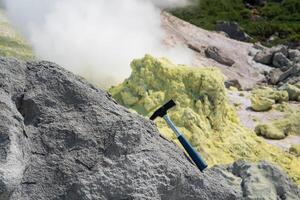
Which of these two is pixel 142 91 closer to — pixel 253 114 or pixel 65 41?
pixel 253 114

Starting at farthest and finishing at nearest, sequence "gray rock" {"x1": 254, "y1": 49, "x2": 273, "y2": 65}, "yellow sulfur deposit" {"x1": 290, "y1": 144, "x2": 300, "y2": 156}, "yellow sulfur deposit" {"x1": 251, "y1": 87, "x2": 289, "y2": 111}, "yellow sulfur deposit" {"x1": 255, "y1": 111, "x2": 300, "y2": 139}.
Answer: "gray rock" {"x1": 254, "y1": 49, "x2": 273, "y2": 65} → "yellow sulfur deposit" {"x1": 251, "y1": 87, "x2": 289, "y2": 111} → "yellow sulfur deposit" {"x1": 255, "y1": 111, "x2": 300, "y2": 139} → "yellow sulfur deposit" {"x1": 290, "y1": 144, "x2": 300, "y2": 156}

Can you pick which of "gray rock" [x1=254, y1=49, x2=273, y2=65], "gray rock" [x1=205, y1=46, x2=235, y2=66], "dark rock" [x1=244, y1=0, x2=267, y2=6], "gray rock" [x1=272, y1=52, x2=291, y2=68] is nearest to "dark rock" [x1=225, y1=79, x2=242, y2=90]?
"gray rock" [x1=205, y1=46, x2=235, y2=66]

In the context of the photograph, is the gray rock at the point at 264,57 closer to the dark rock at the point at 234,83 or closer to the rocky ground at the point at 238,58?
the rocky ground at the point at 238,58

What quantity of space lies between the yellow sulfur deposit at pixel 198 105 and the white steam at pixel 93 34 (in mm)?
5123

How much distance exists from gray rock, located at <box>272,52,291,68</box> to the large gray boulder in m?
29.4

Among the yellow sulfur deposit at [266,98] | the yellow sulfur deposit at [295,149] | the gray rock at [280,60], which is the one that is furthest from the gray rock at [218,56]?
the yellow sulfur deposit at [295,149]

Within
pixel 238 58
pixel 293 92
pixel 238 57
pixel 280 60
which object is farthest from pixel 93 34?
pixel 280 60

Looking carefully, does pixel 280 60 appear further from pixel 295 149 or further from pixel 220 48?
pixel 295 149

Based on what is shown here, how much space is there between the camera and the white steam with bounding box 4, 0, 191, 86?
2029cm

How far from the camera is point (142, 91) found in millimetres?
13133

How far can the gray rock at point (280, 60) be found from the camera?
33.1 m

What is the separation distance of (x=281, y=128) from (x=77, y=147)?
46.3ft

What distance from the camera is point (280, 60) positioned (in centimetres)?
3334

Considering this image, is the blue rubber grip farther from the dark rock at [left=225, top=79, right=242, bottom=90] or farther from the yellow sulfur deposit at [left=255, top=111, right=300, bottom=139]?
the dark rock at [left=225, top=79, right=242, bottom=90]
